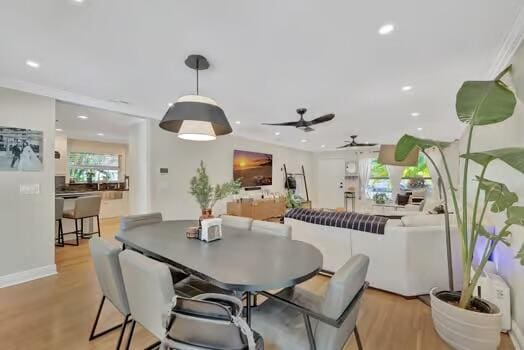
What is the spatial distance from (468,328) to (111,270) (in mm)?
2584

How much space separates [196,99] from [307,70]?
4.48 ft

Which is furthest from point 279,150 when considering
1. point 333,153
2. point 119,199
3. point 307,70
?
point 307,70

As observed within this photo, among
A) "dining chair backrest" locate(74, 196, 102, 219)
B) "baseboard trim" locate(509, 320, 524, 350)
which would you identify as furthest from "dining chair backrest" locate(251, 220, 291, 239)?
"dining chair backrest" locate(74, 196, 102, 219)

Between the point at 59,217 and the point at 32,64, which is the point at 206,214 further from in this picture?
the point at 59,217

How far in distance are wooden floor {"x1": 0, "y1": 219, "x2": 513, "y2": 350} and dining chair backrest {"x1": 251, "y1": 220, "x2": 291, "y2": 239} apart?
98cm

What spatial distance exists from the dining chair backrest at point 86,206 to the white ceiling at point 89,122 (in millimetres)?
1518

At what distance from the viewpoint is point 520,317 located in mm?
1945

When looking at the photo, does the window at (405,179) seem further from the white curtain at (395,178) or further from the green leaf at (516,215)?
the green leaf at (516,215)

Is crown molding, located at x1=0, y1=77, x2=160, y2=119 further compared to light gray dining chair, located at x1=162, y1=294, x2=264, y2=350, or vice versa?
crown molding, located at x1=0, y1=77, x2=160, y2=119

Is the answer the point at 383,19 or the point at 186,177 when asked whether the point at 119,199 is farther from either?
the point at 383,19

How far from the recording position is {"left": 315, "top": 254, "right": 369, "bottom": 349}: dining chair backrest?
3.98 feet

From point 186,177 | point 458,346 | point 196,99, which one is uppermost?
point 196,99

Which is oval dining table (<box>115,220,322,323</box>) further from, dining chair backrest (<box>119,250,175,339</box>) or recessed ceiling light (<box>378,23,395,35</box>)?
recessed ceiling light (<box>378,23,395,35</box>)

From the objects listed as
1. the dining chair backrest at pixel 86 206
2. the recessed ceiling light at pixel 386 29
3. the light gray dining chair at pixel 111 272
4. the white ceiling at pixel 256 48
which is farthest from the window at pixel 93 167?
the recessed ceiling light at pixel 386 29
